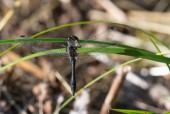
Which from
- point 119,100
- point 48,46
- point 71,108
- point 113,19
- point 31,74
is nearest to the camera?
point 48,46

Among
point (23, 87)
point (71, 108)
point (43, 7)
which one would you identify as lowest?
point (71, 108)

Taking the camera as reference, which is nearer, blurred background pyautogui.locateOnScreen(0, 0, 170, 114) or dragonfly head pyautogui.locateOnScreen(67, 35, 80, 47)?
dragonfly head pyautogui.locateOnScreen(67, 35, 80, 47)

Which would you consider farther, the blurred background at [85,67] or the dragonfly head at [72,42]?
the blurred background at [85,67]

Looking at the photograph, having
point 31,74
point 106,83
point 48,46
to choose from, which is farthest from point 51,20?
point 48,46

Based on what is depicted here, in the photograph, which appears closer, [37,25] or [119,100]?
[119,100]

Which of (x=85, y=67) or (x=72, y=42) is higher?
(x=85, y=67)

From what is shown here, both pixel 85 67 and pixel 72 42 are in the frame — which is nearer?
pixel 72 42

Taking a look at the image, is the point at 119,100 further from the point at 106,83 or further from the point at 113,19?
the point at 113,19

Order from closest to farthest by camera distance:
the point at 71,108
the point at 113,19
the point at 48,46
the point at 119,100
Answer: the point at 48,46, the point at 71,108, the point at 119,100, the point at 113,19
